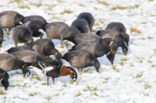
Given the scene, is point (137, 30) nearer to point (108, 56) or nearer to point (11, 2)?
point (108, 56)

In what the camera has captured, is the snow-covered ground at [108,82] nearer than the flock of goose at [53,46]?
Yes

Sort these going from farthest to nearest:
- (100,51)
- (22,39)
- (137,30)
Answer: (137,30) → (22,39) → (100,51)

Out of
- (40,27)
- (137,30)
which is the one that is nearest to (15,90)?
(40,27)

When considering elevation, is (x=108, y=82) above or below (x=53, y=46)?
below

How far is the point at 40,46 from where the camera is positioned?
15.0 m

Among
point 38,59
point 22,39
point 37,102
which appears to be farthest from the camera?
point 22,39

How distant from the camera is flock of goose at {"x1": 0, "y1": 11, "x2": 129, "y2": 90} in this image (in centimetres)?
1240

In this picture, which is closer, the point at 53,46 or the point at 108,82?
the point at 108,82

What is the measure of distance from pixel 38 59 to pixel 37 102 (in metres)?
3.25

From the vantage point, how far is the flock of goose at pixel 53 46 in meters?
12.4

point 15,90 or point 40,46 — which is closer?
point 15,90

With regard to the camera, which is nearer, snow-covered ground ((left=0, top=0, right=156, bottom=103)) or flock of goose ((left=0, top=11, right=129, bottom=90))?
snow-covered ground ((left=0, top=0, right=156, bottom=103))

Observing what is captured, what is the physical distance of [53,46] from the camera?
15.3 m

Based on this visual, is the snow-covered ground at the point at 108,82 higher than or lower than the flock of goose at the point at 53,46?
lower
